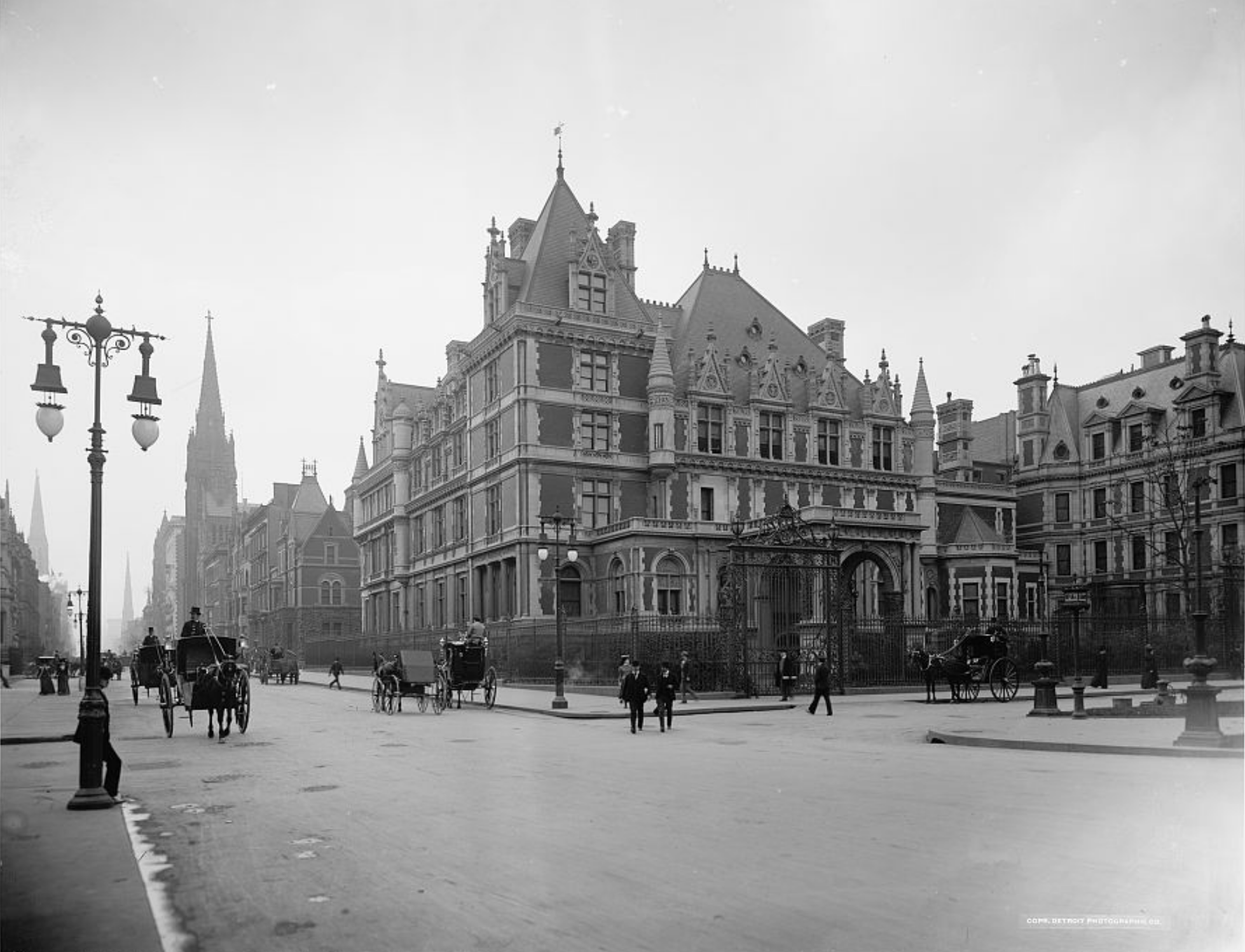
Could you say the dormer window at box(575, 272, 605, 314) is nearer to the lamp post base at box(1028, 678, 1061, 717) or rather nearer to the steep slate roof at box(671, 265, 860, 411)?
the steep slate roof at box(671, 265, 860, 411)

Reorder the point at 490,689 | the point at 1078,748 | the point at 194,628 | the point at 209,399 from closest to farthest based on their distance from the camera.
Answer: the point at 1078,748 < the point at 194,628 < the point at 490,689 < the point at 209,399

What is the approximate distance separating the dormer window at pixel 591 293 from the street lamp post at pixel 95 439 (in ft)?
132

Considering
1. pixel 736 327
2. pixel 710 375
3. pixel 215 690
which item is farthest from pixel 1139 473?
pixel 215 690

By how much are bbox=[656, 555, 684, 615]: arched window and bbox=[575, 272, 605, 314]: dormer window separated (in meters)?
12.8

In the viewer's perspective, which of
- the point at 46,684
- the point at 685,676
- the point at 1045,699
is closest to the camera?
the point at 1045,699

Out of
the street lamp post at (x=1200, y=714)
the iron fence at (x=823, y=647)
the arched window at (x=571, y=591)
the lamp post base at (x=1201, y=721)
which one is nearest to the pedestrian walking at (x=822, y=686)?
the iron fence at (x=823, y=647)

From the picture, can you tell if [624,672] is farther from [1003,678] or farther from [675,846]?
[675,846]

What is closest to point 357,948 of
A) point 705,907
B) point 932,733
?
point 705,907

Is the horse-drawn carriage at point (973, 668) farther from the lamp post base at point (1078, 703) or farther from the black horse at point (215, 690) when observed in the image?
the black horse at point (215, 690)

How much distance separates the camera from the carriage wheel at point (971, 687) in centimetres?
3195

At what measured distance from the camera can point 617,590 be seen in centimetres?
5097

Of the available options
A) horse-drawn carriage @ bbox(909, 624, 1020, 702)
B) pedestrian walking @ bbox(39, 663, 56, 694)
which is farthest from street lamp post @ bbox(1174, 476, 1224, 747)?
pedestrian walking @ bbox(39, 663, 56, 694)

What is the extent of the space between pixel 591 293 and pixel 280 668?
23.6 meters

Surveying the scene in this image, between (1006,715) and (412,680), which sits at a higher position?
(412,680)
